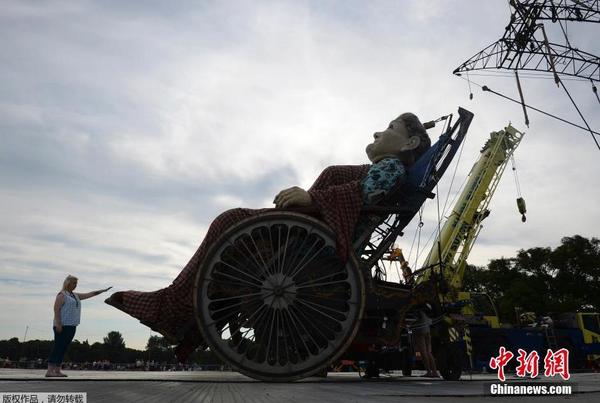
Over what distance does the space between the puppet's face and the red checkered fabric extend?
0.89 metres

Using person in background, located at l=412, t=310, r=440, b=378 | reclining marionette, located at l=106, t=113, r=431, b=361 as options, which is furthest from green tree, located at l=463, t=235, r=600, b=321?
reclining marionette, located at l=106, t=113, r=431, b=361

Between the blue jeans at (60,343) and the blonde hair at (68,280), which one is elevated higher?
the blonde hair at (68,280)

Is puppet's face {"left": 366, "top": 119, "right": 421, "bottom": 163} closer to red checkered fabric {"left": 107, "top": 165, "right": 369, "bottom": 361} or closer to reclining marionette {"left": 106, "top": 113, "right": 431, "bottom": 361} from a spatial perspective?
reclining marionette {"left": 106, "top": 113, "right": 431, "bottom": 361}

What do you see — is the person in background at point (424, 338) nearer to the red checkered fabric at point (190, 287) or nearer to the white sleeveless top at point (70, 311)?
the red checkered fabric at point (190, 287)

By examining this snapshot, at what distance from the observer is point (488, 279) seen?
41906 mm

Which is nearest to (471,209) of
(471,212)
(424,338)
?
(471,212)

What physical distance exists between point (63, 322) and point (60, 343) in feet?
0.82

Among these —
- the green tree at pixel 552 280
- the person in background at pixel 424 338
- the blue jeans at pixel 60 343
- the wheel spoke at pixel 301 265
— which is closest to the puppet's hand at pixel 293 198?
the wheel spoke at pixel 301 265

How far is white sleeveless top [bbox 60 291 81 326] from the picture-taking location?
561 centimetres

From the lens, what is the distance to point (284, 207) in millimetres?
5566

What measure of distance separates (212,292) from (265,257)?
75cm

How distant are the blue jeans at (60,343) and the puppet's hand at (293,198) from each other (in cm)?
304

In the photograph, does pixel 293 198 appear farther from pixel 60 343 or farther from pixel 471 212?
pixel 471 212

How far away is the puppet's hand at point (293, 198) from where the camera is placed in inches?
219
